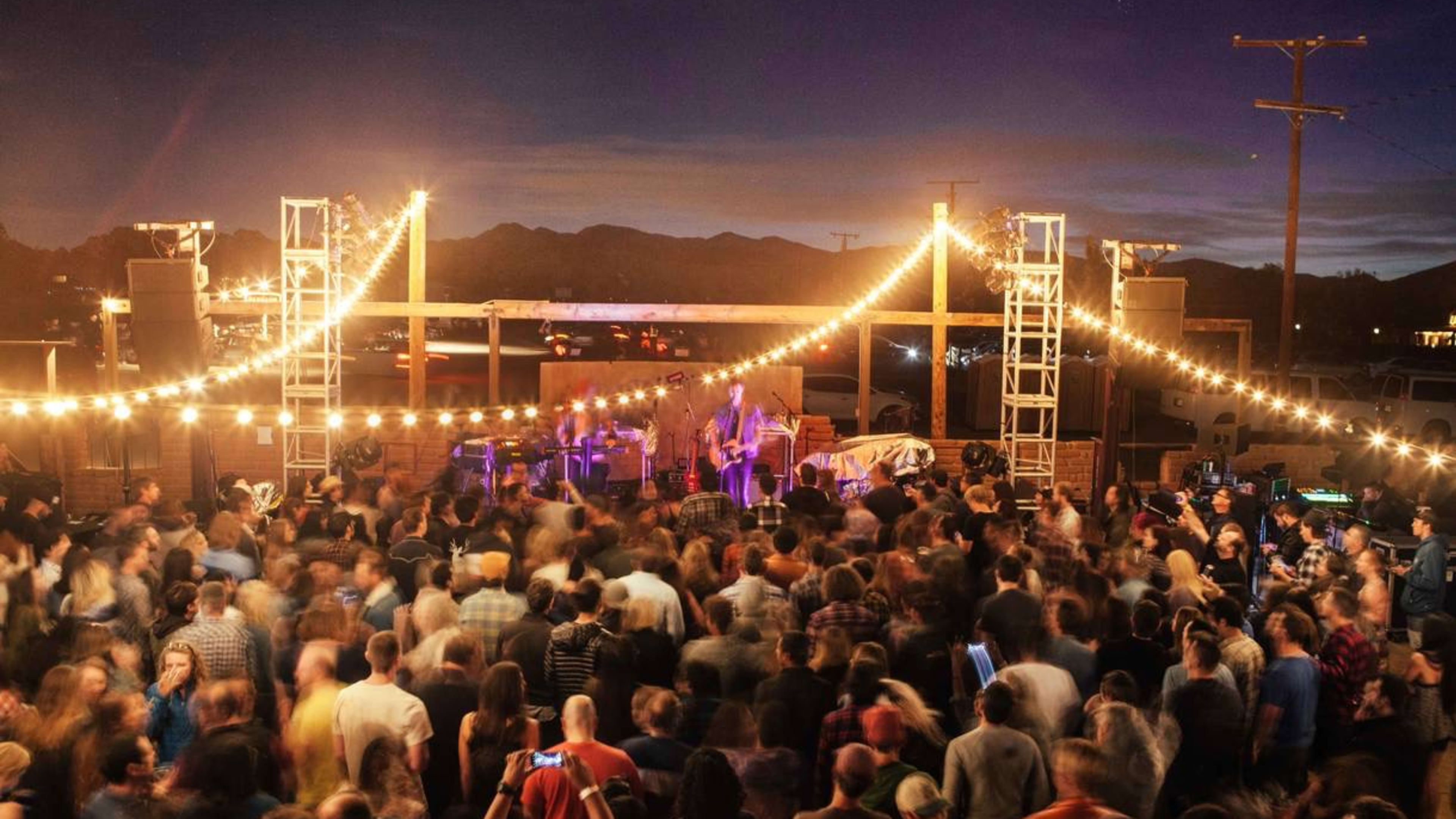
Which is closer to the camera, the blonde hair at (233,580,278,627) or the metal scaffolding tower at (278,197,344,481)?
the blonde hair at (233,580,278,627)

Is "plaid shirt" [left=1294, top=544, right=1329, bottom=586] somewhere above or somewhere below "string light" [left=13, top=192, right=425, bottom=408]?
below

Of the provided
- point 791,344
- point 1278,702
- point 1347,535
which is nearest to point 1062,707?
point 1278,702

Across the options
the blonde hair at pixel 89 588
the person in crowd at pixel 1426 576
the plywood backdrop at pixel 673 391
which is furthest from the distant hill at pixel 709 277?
the blonde hair at pixel 89 588

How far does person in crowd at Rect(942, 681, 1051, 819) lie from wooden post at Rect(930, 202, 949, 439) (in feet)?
30.8

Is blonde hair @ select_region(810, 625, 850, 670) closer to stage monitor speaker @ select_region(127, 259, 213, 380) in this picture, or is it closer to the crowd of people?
the crowd of people

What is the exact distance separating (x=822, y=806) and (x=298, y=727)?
198 centimetres

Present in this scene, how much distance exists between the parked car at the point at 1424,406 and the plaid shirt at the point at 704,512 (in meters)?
15.5

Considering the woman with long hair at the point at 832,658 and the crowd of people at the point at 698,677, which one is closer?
the crowd of people at the point at 698,677

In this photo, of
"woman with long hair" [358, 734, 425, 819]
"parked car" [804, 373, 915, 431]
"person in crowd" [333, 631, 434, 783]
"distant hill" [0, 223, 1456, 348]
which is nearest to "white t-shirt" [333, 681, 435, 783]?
"person in crowd" [333, 631, 434, 783]

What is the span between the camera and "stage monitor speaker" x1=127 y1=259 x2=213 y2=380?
11062 millimetres

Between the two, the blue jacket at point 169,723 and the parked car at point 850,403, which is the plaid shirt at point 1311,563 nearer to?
the blue jacket at point 169,723

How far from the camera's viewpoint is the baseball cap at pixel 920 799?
373 cm

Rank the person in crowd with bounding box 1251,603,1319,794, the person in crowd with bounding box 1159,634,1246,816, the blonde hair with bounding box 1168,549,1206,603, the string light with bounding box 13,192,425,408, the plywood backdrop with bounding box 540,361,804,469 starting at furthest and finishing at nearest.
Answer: the plywood backdrop with bounding box 540,361,804,469
the string light with bounding box 13,192,425,408
the blonde hair with bounding box 1168,549,1206,603
the person in crowd with bounding box 1251,603,1319,794
the person in crowd with bounding box 1159,634,1246,816

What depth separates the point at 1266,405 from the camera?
18.7 metres
